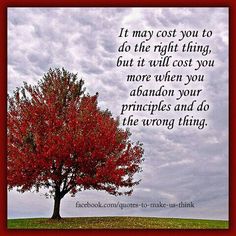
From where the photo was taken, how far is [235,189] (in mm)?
17984

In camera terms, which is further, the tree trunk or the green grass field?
the tree trunk

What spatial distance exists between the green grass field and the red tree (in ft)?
4.89

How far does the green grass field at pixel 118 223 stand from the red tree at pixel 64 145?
1.49 meters

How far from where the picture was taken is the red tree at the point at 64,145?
20.8 metres

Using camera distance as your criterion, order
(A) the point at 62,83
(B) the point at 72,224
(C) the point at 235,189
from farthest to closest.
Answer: (A) the point at 62,83 → (B) the point at 72,224 → (C) the point at 235,189

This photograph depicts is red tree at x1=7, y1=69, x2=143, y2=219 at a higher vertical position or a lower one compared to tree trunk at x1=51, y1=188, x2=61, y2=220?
higher

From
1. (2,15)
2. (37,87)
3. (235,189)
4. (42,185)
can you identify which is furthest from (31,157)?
(235,189)

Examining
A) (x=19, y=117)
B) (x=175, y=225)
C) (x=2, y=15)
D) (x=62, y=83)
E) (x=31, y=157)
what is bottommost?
(x=175, y=225)

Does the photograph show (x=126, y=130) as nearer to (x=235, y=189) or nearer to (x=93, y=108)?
(x=93, y=108)

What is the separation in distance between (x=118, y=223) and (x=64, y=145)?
12.9 ft

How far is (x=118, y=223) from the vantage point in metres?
18.8

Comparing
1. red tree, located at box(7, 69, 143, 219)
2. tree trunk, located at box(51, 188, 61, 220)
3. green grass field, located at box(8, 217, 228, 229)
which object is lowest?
green grass field, located at box(8, 217, 228, 229)

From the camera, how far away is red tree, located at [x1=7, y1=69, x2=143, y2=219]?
20828 mm

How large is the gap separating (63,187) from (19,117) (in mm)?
3248
